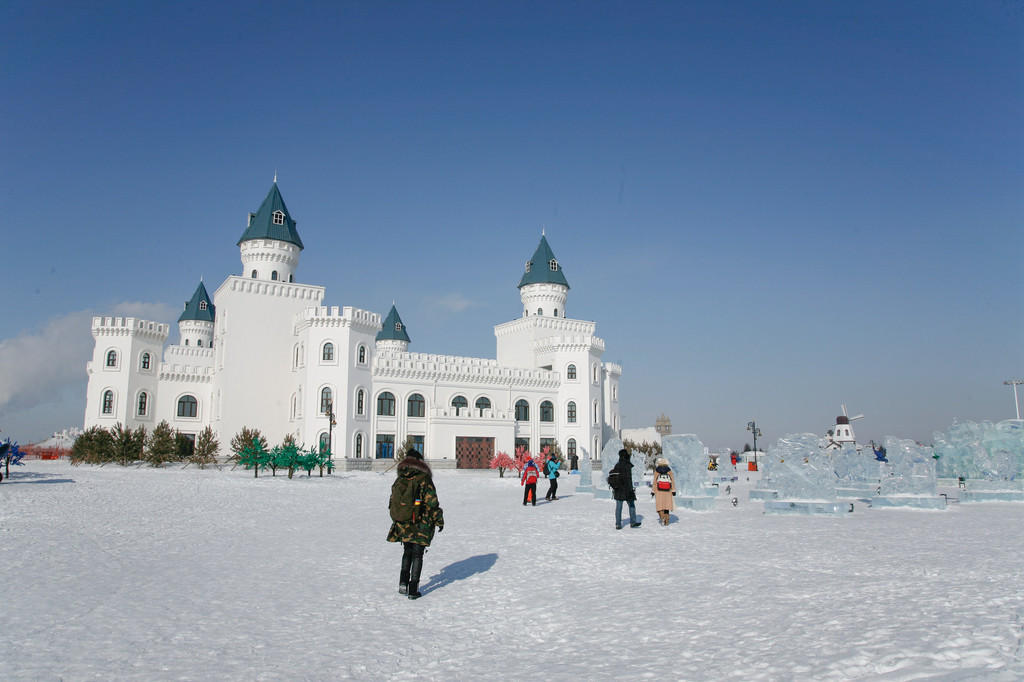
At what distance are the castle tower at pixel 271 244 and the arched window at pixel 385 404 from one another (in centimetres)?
1025

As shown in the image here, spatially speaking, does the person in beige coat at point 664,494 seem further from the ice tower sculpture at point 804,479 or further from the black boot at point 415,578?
the black boot at point 415,578

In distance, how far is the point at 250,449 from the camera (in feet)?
89.5

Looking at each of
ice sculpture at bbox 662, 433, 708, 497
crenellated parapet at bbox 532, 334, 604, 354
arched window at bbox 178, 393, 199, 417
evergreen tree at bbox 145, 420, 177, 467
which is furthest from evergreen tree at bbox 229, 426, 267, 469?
crenellated parapet at bbox 532, 334, 604, 354

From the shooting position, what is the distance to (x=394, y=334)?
63.5m

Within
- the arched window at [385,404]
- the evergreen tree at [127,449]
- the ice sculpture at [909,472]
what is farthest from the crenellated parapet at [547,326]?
the ice sculpture at [909,472]

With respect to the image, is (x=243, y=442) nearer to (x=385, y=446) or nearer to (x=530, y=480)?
(x=385, y=446)

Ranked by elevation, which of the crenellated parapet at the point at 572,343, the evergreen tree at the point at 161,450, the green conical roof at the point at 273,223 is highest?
the green conical roof at the point at 273,223

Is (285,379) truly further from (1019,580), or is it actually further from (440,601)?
(1019,580)

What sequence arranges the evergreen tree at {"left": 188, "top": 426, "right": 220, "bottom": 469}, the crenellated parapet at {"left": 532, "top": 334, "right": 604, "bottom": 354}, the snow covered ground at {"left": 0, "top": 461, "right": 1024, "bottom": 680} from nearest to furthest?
the snow covered ground at {"left": 0, "top": 461, "right": 1024, "bottom": 680} < the evergreen tree at {"left": 188, "top": 426, "right": 220, "bottom": 469} < the crenellated parapet at {"left": 532, "top": 334, "right": 604, "bottom": 354}

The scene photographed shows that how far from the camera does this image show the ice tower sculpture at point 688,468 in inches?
623

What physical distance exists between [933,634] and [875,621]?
54 cm

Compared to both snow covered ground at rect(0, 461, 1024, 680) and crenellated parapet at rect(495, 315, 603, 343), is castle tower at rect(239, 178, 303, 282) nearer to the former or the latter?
crenellated parapet at rect(495, 315, 603, 343)

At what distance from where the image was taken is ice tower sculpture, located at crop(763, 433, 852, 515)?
1387cm

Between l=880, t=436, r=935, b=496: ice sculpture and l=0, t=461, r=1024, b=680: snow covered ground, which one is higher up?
l=880, t=436, r=935, b=496: ice sculpture
